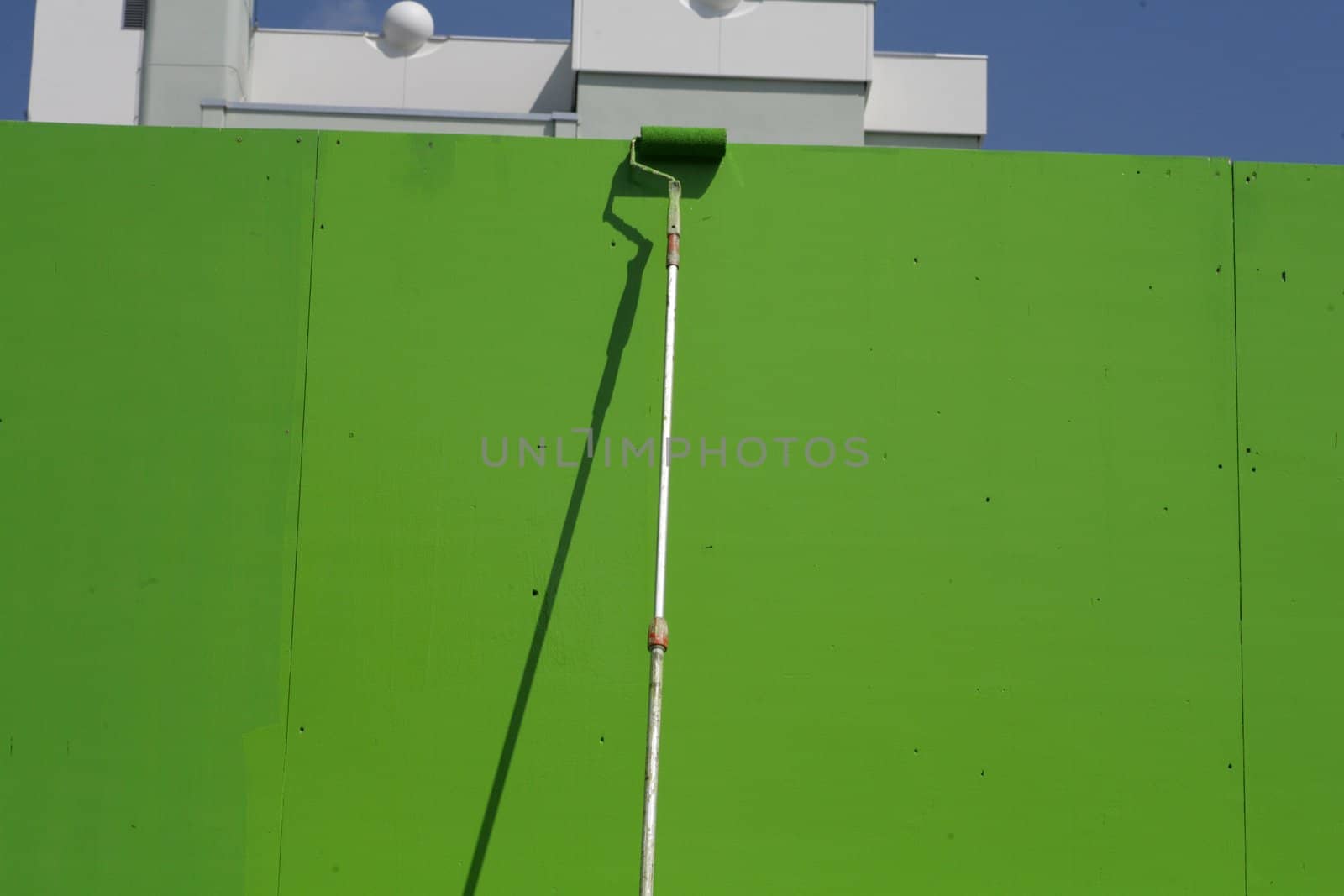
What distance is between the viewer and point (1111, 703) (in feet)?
13.0

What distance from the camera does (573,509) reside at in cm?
399

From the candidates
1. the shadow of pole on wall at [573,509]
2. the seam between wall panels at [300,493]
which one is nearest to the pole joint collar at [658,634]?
the shadow of pole on wall at [573,509]

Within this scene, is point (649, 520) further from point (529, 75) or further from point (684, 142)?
point (529, 75)

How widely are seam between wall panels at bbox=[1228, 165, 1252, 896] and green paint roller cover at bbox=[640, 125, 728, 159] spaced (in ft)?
5.83

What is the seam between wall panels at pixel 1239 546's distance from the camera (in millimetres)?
3936

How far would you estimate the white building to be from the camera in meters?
14.6

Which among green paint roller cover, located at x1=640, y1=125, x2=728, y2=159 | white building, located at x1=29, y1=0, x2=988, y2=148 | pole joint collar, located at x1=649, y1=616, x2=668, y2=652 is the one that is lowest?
pole joint collar, located at x1=649, y1=616, x2=668, y2=652

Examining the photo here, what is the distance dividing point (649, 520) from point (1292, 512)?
2151mm

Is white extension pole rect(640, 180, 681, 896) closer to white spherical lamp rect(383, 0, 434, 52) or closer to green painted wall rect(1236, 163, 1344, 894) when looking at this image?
green painted wall rect(1236, 163, 1344, 894)

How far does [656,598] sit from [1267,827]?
2.13 meters

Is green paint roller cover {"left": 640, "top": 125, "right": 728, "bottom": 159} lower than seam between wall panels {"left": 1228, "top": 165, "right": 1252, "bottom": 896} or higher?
higher

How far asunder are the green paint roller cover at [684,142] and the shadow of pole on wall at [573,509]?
12 cm

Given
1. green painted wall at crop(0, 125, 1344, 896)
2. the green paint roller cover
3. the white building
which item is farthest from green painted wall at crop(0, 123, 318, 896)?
the white building

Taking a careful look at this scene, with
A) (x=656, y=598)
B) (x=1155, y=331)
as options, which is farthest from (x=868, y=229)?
(x=656, y=598)
